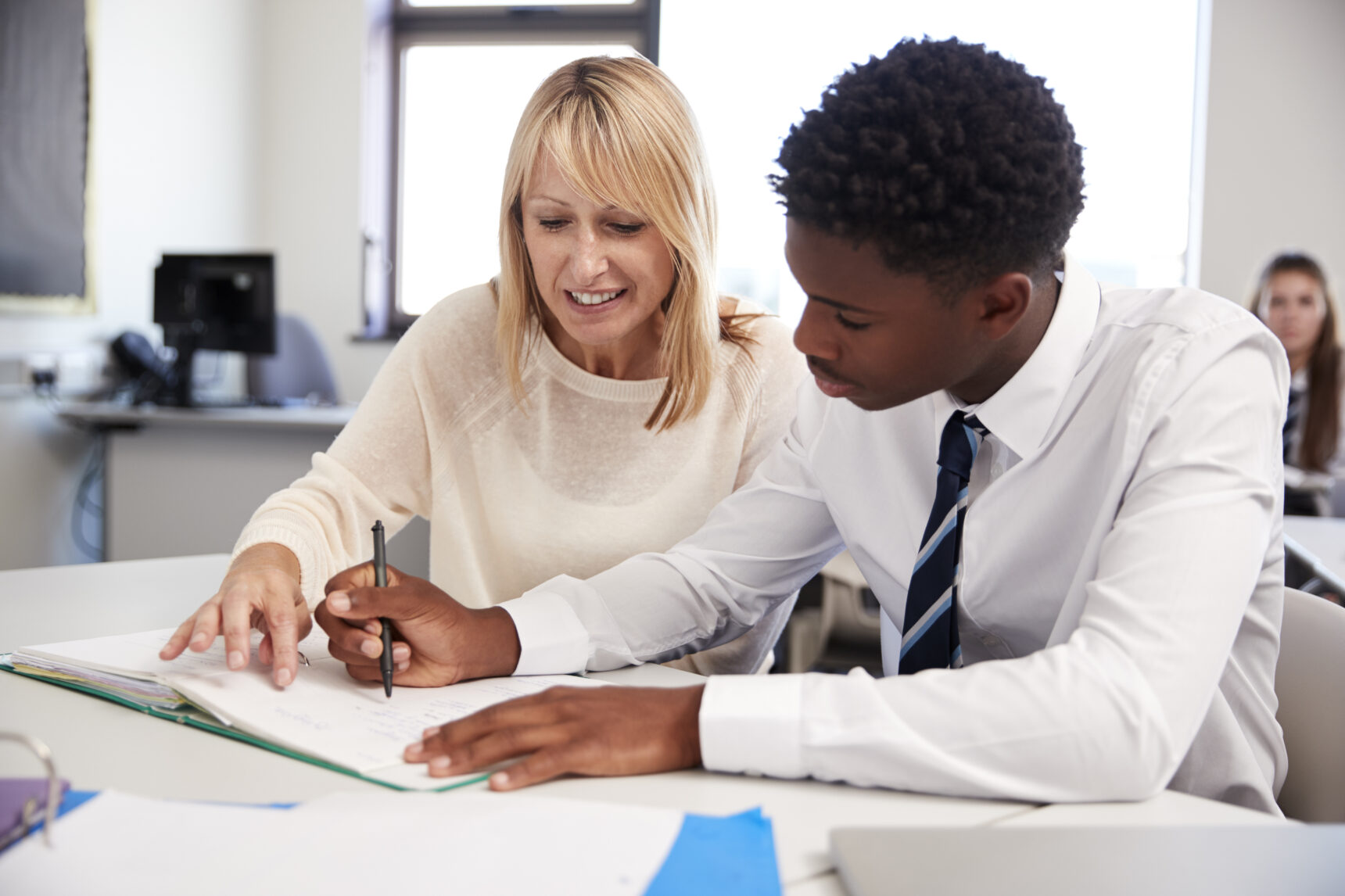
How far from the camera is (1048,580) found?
0.94 metres

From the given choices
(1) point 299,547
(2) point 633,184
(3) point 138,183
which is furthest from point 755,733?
(3) point 138,183

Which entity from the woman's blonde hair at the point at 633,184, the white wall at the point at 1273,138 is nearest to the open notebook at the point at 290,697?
the woman's blonde hair at the point at 633,184

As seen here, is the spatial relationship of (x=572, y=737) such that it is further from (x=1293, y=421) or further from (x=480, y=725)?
(x=1293, y=421)

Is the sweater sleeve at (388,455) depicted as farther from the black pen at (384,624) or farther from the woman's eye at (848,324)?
the woman's eye at (848,324)

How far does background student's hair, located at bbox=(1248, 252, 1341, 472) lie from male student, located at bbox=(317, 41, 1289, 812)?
3.52 meters

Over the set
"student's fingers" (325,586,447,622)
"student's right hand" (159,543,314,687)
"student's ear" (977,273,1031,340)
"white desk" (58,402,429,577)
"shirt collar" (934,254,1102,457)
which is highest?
"student's ear" (977,273,1031,340)

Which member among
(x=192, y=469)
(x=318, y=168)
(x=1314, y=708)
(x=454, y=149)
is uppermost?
(x=454, y=149)

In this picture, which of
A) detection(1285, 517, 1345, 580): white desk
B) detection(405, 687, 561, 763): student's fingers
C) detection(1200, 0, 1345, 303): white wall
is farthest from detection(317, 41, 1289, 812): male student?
detection(1200, 0, 1345, 303): white wall

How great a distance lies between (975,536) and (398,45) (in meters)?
4.87

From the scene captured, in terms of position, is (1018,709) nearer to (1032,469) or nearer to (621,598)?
(1032,469)

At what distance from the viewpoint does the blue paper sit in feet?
1.78

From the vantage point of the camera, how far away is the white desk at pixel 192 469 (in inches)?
128

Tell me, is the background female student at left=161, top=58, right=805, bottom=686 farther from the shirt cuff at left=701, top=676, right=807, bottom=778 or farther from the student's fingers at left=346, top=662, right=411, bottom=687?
the shirt cuff at left=701, top=676, right=807, bottom=778

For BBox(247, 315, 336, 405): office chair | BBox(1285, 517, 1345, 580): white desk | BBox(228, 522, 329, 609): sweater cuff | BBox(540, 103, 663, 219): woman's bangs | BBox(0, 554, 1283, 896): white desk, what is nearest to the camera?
BBox(0, 554, 1283, 896): white desk
